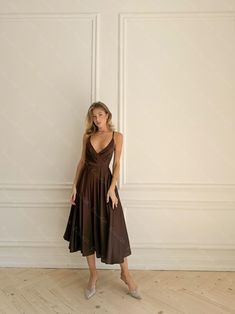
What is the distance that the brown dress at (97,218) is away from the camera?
79.6 inches

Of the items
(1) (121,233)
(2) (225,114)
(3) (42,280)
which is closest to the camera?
(1) (121,233)

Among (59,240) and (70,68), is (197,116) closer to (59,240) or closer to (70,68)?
(70,68)

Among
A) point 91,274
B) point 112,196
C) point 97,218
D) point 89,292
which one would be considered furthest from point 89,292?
point 112,196

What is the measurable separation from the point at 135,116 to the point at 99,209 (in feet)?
3.20

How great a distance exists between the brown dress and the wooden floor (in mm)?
346

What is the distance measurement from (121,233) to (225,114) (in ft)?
4.92

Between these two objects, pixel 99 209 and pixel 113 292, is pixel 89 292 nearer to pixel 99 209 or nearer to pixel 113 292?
pixel 113 292

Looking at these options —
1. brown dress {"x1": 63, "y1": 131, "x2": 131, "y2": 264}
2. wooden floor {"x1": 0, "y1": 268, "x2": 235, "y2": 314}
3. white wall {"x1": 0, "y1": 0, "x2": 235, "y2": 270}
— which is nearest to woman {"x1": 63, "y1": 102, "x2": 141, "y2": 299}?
brown dress {"x1": 63, "y1": 131, "x2": 131, "y2": 264}

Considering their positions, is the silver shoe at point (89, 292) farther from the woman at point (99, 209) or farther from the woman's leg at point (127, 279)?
the woman's leg at point (127, 279)

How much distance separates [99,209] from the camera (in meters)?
2.08

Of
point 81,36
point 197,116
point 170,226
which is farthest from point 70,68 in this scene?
point 170,226

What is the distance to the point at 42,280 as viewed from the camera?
2.31m

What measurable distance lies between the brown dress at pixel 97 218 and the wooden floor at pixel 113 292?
13.6 inches

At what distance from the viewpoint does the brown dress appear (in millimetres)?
2021
